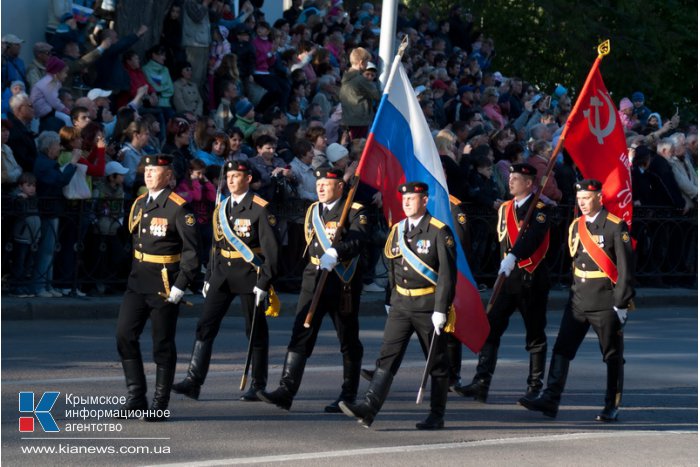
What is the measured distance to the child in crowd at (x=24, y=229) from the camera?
15492mm

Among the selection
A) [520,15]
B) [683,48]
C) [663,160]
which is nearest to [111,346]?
[663,160]

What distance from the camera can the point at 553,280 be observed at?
66.2 ft

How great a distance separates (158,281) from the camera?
35.4 ft

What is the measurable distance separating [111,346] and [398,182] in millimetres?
3549

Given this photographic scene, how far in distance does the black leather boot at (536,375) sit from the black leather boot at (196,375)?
2.59 metres

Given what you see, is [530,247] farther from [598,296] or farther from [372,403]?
[372,403]

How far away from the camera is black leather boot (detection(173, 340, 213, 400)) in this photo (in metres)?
11.3

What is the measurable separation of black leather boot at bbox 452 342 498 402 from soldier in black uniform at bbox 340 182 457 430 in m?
1.22

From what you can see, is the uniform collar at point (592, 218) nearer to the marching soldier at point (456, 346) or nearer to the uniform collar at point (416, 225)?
the marching soldier at point (456, 346)

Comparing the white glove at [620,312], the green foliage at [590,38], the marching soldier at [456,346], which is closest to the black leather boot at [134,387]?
the marching soldier at [456,346]

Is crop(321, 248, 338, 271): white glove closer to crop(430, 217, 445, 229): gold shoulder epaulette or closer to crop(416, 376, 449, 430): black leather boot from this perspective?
crop(430, 217, 445, 229): gold shoulder epaulette

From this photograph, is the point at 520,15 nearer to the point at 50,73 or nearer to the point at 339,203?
the point at 50,73

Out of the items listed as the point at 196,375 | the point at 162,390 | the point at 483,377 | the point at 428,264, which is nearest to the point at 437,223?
the point at 428,264

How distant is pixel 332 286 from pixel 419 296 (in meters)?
0.87
